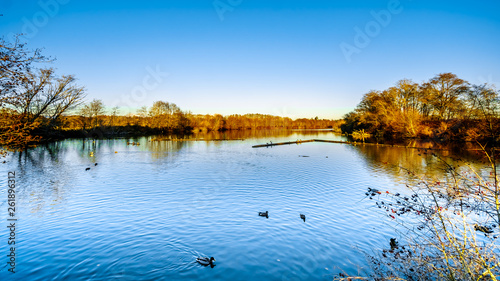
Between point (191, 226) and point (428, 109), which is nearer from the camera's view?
point (191, 226)

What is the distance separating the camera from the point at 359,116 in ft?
221

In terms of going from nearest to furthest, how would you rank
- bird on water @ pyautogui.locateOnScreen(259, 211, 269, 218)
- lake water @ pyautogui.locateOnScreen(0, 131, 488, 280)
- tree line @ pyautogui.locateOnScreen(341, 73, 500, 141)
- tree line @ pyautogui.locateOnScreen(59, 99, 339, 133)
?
1. lake water @ pyautogui.locateOnScreen(0, 131, 488, 280)
2. bird on water @ pyautogui.locateOnScreen(259, 211, 269, 218)
3. tree line @ pyautogui.locateOnScreen(341, 73, 500, 141)
4. tree line @ pyautogui.locateOnScreen(59, 99, 339, 133)

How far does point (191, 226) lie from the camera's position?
9.85 m

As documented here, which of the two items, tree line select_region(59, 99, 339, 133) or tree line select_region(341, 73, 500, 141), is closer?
tree line select_region(341, 73, 500, 141)

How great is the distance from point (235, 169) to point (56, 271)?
52.4ft

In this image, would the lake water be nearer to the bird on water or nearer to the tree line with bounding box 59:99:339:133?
the bird on water

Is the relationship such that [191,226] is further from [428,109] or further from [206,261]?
[428,109]

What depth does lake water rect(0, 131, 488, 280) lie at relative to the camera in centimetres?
702

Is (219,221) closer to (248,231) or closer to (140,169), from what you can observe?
(248,231)

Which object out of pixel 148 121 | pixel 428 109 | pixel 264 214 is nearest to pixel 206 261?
pixel 264 214

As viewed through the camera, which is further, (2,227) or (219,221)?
(219,221)

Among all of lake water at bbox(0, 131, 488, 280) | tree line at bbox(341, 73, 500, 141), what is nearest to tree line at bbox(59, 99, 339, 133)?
lake water at bbox(0, 131, 488, 280)

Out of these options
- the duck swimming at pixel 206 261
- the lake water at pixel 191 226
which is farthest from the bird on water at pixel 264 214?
the duck swimming at pixel 206 261

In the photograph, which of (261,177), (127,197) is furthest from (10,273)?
(261,177)
